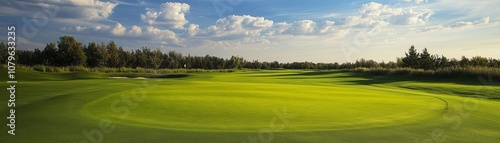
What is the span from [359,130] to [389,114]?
2.65 m

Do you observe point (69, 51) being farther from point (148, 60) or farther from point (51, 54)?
point (148, 60)

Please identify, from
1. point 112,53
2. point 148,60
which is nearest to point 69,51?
point 112,53

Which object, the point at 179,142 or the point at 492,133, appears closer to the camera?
the point at 179,142

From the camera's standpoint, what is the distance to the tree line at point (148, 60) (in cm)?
5988

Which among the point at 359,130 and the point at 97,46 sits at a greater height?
the point at 97,46

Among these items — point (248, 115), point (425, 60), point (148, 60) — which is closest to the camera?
point (248, 115)

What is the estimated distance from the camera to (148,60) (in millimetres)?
84000

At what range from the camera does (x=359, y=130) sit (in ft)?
22.2

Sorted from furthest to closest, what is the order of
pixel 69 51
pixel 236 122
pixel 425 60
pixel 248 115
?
pixel 425 60 → pixel 69 51 → pixel 248 115 → pixel 236 122

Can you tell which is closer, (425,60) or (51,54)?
(51,54)

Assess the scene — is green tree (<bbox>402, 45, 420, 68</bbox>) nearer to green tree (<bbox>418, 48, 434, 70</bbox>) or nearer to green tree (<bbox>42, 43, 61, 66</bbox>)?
green tree (<bbox>418, 48, 434, 70</bbox>)

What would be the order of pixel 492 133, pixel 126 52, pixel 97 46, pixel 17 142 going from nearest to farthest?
pixel 17 142 → pixel 492 133 → pixel 97 46 → pixel 126 52

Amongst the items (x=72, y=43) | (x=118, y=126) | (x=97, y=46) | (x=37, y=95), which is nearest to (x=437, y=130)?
(x=118, y=126)

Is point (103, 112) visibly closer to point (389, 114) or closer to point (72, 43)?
point (389, 114)
